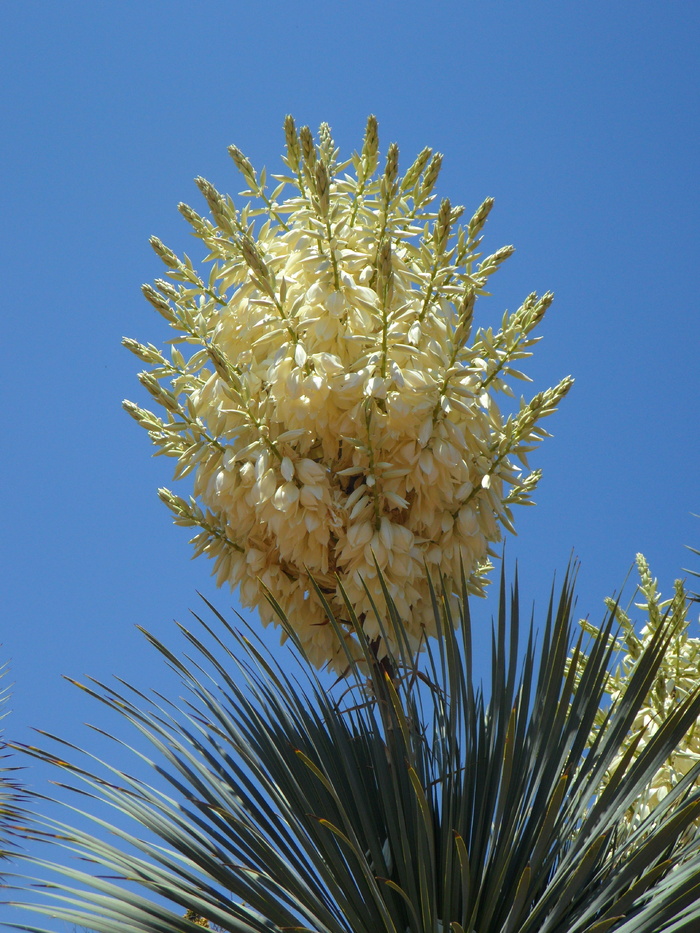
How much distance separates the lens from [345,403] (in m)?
2.13

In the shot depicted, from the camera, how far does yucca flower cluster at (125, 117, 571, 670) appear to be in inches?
81.9

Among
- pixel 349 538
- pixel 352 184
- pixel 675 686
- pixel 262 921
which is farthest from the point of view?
pixel 675 686

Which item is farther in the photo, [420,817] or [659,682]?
[659,682]

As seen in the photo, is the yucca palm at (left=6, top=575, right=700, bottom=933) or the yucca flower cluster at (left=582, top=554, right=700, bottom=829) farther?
the yucca flower cluster at (left=582, top=554, right=700, bottom=829)

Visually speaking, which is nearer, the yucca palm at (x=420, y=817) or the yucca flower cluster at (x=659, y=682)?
the yucca palm at (x=420, y=817)

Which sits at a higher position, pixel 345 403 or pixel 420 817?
pixel 345 403

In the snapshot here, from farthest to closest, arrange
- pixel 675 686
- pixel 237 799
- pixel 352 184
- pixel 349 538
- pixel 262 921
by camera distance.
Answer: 1. pixel 675 686
2. pixel 352 184
3. pixel 349 538
4. pixel 237 799
5. pixel 262 921

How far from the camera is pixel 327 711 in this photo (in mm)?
1880

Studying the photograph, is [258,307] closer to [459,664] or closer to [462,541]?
[462,541]

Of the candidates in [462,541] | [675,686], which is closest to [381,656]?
[462,541]

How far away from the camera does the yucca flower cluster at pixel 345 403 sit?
2.08 m

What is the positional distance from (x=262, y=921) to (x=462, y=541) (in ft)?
2.97

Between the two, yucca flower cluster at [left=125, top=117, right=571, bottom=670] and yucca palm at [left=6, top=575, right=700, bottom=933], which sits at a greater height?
yucca flower cluster at [left=125, top=117, right=571, bottom=670]

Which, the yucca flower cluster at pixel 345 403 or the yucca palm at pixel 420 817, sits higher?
the yucca flower cluster at pixel 345 403
